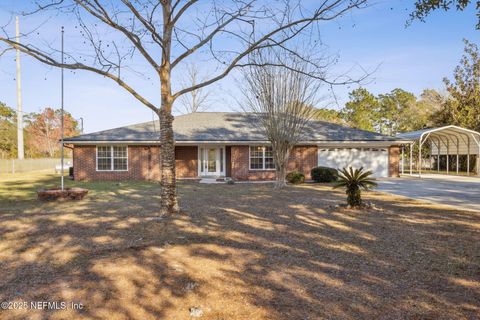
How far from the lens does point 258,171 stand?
73.0 feet

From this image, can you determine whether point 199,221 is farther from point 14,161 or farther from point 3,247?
point 14,161

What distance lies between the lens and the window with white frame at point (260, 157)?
22328 millimetres

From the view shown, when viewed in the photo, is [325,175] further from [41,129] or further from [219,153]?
[41,129]

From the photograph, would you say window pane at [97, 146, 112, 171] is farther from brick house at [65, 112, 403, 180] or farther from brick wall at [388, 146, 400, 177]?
brick wall at [388, 146, 400, 177]

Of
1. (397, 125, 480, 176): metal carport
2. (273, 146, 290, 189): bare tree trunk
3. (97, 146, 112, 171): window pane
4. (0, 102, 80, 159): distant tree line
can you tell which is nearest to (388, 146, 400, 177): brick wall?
(397, 125, 480, 176): metal carport

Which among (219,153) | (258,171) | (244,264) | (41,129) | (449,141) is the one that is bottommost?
(244,264)

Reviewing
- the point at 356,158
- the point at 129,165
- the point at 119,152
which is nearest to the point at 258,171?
the point at 356,158

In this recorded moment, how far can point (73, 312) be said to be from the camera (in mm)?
3580

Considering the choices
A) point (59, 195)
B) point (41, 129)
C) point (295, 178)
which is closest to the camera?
point (59, 195)

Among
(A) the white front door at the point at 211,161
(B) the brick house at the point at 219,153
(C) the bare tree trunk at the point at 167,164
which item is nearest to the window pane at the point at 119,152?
(B) the brick house at the point at 219,153

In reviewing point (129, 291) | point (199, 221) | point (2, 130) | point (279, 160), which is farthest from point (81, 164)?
point (2, 130)

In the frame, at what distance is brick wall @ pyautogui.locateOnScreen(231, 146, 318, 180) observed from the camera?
874 inches

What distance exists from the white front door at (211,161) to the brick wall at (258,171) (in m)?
1.32

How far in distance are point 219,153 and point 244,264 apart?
1834cm
